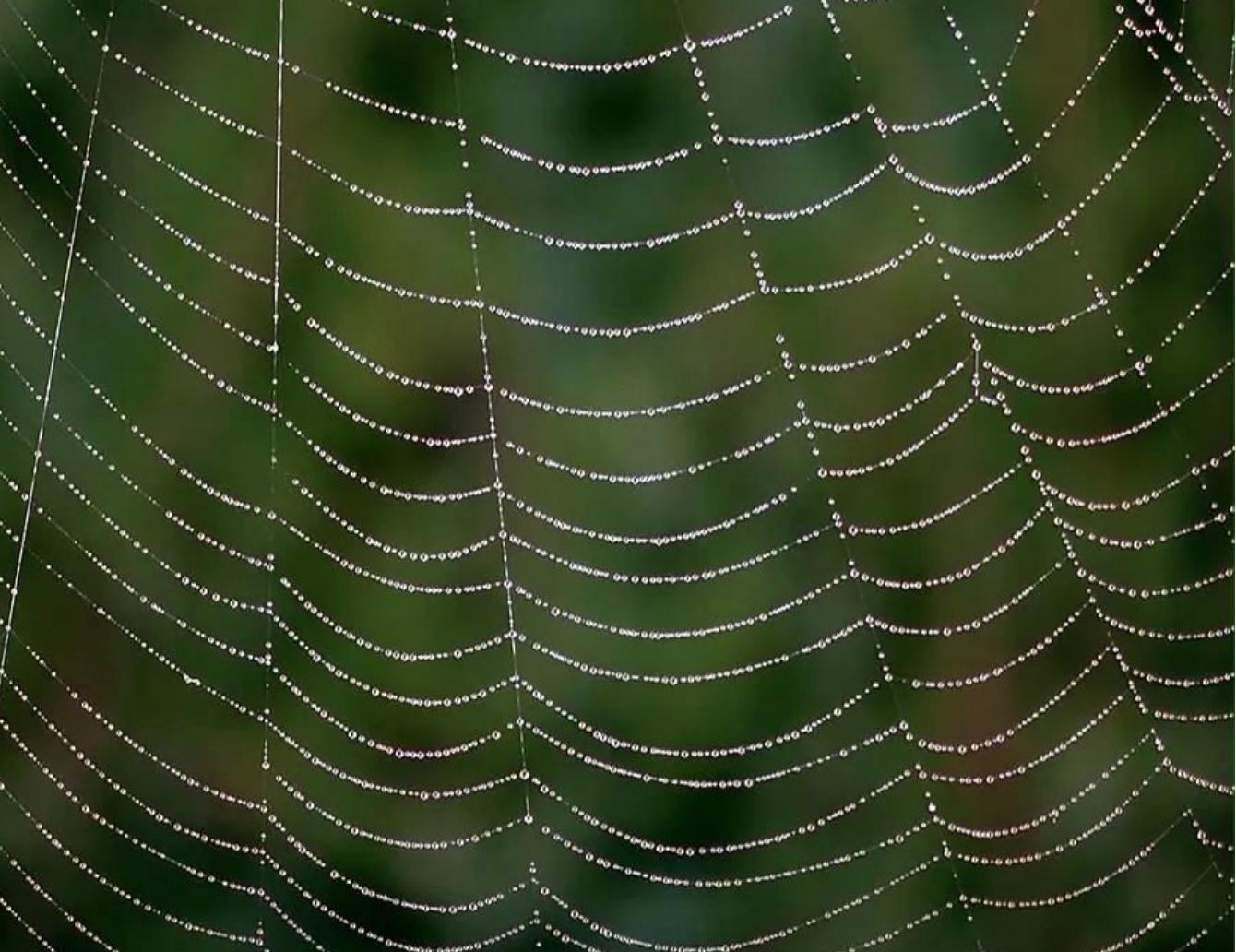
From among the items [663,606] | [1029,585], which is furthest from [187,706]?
[1029,585]

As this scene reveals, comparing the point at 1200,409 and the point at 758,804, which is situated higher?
the point at 1200,409

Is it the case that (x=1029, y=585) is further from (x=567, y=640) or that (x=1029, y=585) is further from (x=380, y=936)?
(x=380, y=936)

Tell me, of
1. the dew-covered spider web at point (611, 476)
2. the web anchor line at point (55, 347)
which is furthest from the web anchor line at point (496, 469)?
the web anchor line at point (55, 347)

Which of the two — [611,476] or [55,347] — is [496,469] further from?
[55,347]

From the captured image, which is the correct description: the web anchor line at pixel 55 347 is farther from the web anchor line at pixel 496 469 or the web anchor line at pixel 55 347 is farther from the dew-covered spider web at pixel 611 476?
the web anchor line at pixel 496 469

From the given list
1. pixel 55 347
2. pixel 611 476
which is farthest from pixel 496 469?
pixel 55 347

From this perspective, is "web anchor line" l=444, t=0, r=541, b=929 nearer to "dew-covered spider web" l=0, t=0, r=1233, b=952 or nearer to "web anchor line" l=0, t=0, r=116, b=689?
"dew-covered spider web" l=0, t=0, r=1233, b=952

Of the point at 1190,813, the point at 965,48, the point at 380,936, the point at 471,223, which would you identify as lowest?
the point at 380,936

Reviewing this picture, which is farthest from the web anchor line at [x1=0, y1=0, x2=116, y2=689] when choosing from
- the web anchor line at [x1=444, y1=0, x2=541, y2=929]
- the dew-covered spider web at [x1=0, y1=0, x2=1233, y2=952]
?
the web anchor line at [x1=444, y1=0, x2=541, y2=929]
